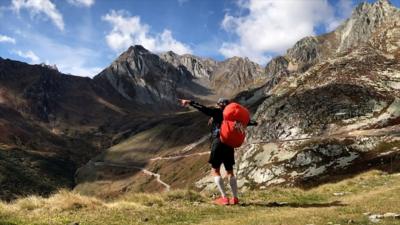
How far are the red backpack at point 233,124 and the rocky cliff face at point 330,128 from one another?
67710 millimetres

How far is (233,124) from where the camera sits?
19.3 meters

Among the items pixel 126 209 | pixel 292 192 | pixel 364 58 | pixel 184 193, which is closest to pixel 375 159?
pixel 364 58

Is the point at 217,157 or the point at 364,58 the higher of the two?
the point at 364,58

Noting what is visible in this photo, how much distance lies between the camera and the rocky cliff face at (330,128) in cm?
9075

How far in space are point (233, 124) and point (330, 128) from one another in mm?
86715

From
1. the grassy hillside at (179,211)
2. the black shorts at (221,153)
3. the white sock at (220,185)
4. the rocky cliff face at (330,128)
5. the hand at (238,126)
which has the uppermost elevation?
the rocky cliff face at (330,128)

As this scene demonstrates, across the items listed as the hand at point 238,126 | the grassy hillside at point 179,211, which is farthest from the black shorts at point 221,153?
the grassy hillside at point 179,211

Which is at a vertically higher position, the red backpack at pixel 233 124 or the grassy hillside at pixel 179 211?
the red backpack at pixel 233 124

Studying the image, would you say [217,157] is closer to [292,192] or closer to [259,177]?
[292,192]

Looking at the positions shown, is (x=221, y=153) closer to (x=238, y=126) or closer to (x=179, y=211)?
(x=238, y=126)

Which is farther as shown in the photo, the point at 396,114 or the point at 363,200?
the point at 396,114

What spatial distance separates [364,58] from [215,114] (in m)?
114

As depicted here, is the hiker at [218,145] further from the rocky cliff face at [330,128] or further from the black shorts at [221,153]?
the rocky cliff face at [330,128]

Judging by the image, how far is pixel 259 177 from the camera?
9881 cm
